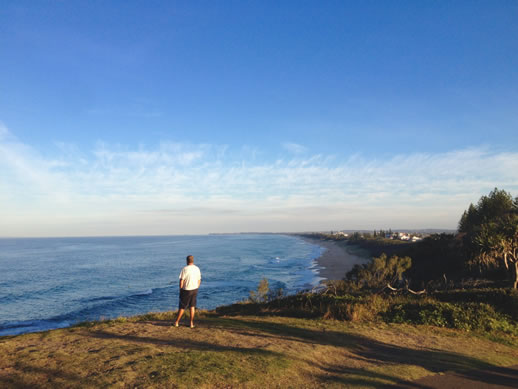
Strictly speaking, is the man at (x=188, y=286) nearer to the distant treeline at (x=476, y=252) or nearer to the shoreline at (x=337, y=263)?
the distant treeline at (x=476, y=252)

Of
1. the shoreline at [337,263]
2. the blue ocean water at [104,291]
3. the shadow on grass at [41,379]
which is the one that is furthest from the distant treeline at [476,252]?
the blue ocean water at [104,291]

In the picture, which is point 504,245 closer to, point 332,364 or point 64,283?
point 332,364

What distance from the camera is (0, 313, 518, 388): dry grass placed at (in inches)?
211

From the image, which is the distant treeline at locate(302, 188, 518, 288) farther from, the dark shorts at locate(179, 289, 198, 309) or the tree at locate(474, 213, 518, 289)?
the dark shorts at locate(179, 289, 198, 309)

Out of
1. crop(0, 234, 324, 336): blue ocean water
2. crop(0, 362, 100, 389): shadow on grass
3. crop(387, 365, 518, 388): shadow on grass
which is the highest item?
crop(0, 362, 100, 389): shadow on grass

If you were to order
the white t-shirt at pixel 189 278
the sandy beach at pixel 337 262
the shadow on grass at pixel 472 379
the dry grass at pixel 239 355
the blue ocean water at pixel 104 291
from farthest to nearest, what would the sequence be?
the sandy beach at pixel 337 262 < the blue ocean water at pixel 104 291 < the white t-shirt at pixel 189 278 < the shadow on grass at pixel 472 379 < the dry grass at pixel 239 355

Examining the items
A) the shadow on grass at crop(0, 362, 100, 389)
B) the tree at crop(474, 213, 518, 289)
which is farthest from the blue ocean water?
the tree at crop(474, 213, 518, 289)

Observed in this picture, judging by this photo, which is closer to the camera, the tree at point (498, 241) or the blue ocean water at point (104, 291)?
the tree at point (498, 241)

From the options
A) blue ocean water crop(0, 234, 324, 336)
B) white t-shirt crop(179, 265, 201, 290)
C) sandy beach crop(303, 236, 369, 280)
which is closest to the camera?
white t-shirt crop(179, 265, 201, 290)

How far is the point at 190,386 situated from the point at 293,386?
173 centimetres

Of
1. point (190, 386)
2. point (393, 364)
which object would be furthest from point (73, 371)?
point (393, 364)

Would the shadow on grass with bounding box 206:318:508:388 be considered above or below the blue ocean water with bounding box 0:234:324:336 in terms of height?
above

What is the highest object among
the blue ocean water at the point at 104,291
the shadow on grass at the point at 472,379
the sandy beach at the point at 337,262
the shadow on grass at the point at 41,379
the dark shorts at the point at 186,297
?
the dark shorts at the point at 186,297

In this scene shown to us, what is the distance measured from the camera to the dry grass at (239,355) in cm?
537
